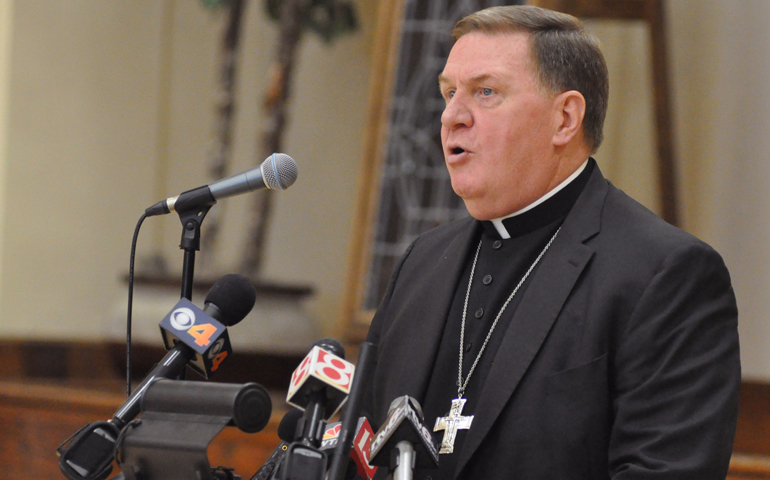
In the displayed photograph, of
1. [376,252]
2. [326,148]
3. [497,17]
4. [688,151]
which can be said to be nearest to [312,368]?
[497,17]

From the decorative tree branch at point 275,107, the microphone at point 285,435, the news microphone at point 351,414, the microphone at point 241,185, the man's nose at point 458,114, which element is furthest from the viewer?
the decorative tree branch at point 275,107

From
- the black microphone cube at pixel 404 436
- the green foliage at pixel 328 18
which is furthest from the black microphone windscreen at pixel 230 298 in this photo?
the green foliage at pixel 328 18

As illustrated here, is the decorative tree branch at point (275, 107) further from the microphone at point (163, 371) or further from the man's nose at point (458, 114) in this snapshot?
the microphone at point (163, 371)

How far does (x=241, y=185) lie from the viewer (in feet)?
4.98

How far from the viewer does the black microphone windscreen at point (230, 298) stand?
1469mm

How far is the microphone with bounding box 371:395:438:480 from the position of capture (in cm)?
116

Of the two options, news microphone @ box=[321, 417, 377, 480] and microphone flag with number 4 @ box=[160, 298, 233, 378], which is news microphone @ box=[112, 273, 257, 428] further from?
news microphone @ box=[321, 417, 377, 480]

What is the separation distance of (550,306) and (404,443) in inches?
23.2

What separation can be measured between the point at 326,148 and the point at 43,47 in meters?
1.79

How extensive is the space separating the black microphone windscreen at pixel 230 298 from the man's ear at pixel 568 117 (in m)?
0.77

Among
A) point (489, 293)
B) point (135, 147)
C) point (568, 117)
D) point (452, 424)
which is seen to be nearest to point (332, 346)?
point (452, 424)

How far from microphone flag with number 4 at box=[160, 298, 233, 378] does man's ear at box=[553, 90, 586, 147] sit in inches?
33.8

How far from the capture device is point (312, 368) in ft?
3.73

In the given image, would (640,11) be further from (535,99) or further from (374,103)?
(535,99)
